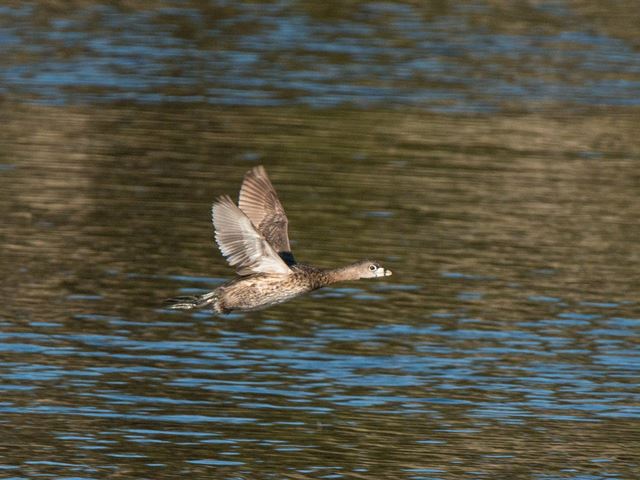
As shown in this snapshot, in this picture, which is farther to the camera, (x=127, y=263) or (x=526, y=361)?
(x=127, y=263)

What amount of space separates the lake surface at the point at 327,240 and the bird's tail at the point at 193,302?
117cm

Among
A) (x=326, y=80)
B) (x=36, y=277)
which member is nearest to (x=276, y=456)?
(x=36, y=277)

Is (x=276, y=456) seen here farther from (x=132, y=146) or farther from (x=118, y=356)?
(x=132, y=146)

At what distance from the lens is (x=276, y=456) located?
42.3ft

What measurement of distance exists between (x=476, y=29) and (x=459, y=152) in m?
10.7

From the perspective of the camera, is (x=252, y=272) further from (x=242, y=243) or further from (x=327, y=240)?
(x=327, y=240)

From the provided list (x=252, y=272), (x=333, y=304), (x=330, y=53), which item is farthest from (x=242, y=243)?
(x=330, y=53)

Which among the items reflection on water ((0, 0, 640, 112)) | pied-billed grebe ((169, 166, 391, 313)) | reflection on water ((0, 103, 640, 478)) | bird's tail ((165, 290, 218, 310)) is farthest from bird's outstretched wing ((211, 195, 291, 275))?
reflection on water ((0, 0, 640, 112))

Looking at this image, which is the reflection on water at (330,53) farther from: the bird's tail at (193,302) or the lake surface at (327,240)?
the bird's tail at (193,302)

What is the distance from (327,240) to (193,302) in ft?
24.5

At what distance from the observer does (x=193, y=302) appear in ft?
42.0

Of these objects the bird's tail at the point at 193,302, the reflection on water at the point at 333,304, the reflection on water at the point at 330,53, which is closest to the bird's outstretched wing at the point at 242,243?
the bird's tail at the point at 193,302

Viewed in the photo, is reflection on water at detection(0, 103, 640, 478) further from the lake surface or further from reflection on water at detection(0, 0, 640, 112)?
reflection on water at detection(0, 0, 640, 112)

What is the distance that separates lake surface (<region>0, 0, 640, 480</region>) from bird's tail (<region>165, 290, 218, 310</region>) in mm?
1168
